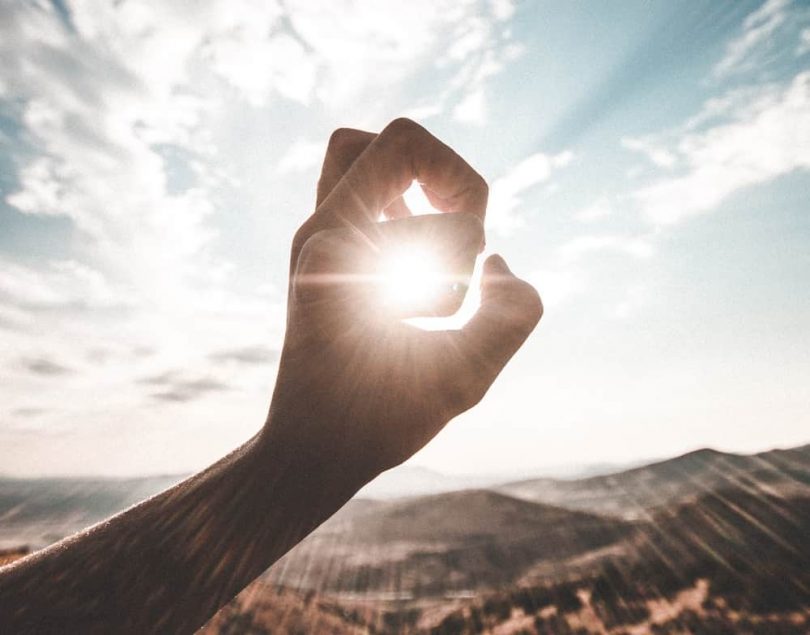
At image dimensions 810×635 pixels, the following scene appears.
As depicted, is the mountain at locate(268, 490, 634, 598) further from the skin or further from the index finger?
the index finger

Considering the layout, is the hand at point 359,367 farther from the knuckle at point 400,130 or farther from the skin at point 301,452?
the knuckle at point 400,130

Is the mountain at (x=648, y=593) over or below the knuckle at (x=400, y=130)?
below

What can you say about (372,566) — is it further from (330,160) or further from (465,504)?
(330,160)

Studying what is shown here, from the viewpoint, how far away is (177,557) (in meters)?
0.98

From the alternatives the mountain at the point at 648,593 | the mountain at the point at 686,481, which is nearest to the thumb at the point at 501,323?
the mountain at the point at 648,593

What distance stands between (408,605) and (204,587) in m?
28.5

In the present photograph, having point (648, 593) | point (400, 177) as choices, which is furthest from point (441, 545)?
point (400, 177)

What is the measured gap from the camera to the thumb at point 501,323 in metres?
1.24

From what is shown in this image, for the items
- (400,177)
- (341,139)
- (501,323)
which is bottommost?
(501,323)

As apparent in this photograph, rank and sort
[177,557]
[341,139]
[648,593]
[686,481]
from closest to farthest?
[177,557]
[341,139]
[648,593]
[686,481]

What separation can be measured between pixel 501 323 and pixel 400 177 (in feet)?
2.30

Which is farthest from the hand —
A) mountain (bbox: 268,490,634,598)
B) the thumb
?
mountain (bbox: 268,490,634,598)

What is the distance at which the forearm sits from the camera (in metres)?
0.94

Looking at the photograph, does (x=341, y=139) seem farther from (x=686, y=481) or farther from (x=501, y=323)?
(x=686, y=481)
